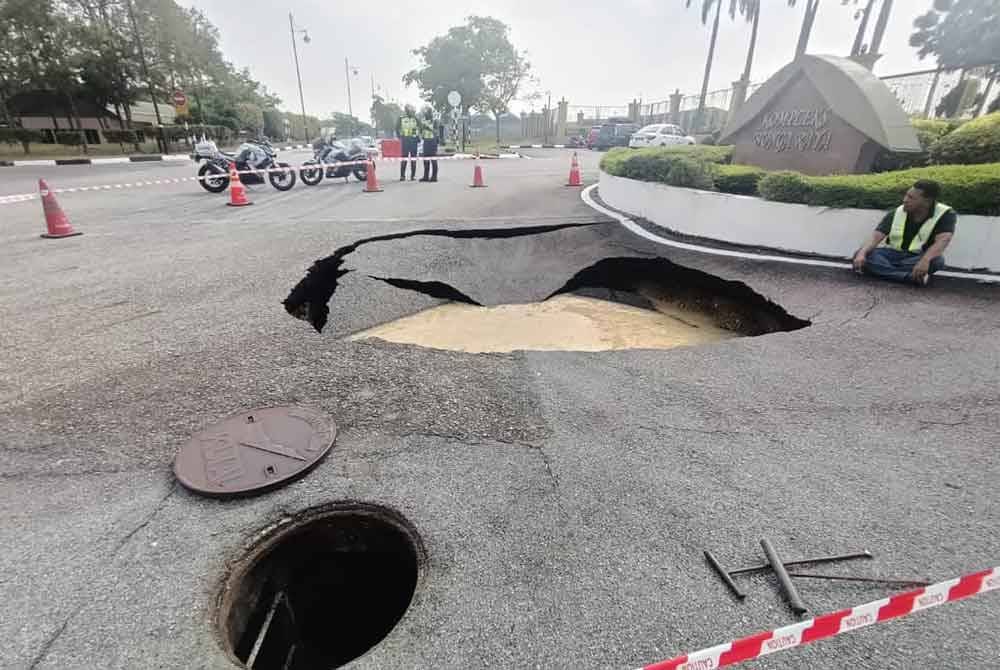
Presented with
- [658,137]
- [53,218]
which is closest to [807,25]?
[658,137]

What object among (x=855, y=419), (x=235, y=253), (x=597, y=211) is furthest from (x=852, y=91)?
(x=235, y=253)

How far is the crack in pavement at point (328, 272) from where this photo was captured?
5.09 metres

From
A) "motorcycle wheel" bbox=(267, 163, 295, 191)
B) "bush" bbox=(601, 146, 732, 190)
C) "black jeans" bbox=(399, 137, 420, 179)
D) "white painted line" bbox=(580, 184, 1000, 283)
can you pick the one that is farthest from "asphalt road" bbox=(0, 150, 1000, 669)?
"black jeans" bbox=(399, 137, 420, 179)

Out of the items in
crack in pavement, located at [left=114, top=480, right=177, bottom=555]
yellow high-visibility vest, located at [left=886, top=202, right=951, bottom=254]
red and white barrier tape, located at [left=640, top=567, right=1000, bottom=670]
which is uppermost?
yellow high-visibility vest, located at [left=886, top=202, right=951, bottom=254]

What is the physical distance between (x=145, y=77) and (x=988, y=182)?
123ft

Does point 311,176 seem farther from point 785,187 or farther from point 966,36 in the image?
point 966,36

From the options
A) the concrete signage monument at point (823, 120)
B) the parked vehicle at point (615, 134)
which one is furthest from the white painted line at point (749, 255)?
the parked vehicle at point (615, 134)

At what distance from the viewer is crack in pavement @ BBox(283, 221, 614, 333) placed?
5.09 metres

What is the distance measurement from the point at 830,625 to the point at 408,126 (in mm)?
14340

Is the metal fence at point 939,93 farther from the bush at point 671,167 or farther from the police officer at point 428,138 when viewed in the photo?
the police officer at point 428,138

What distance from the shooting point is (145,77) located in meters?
28.6

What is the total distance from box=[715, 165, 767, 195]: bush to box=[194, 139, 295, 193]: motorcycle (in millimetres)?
9258

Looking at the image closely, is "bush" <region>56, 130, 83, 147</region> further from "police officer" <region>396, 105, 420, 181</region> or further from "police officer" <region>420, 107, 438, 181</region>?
"police officer" <region>420, 107, 438, 181</region>

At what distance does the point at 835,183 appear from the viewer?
19.5ft
